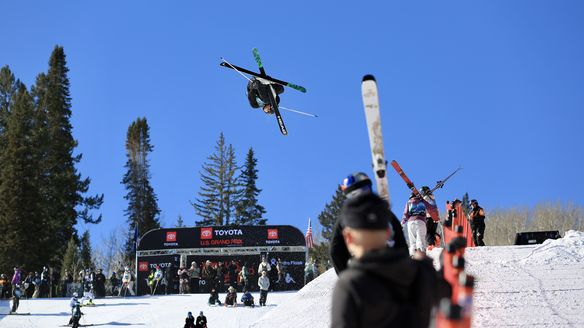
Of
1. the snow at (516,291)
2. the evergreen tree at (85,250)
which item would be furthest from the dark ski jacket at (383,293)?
the evergreen tree at (85,250)

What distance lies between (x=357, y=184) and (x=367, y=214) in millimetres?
1782

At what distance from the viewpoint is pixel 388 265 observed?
269 cm

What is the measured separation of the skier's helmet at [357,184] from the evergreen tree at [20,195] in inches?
1619

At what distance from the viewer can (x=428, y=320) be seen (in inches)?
111

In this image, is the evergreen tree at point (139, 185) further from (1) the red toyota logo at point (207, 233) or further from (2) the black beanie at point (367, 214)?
(2) the black beanie at point (367, 214)

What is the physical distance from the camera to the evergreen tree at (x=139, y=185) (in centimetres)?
6043

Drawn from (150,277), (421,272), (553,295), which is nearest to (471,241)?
(553,295)

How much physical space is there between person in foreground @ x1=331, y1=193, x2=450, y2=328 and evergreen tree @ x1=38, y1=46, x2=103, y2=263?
145ft

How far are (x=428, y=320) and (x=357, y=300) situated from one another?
39 centimetres

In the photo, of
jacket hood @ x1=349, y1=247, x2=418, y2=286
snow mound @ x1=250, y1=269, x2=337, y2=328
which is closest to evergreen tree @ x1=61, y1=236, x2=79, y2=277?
snow mound @ x1=250, y1=269, x2=337, y2=328

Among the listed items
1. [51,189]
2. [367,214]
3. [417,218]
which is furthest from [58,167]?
[367,214]

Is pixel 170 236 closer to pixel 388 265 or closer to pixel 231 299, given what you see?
pixel 231 299

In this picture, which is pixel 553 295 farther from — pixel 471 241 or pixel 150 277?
pixel 150 277

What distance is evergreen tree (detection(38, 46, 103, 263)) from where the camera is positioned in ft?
154
